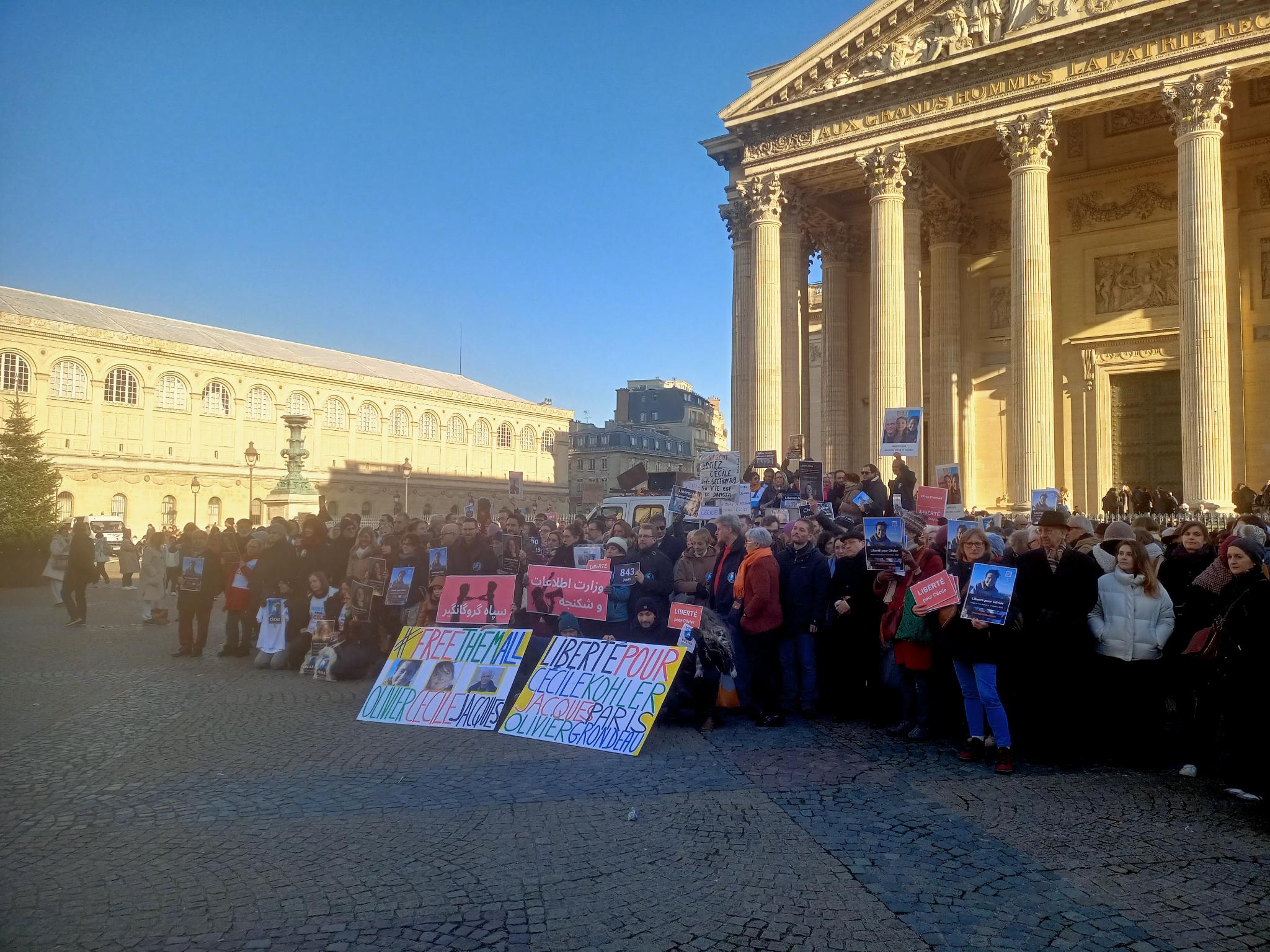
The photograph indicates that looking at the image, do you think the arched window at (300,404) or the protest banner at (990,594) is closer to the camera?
the protest banner at (990,594)

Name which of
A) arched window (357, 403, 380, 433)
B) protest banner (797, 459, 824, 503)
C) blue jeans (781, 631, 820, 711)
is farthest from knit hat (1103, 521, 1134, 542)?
arched window (357, 403, 380, 433)

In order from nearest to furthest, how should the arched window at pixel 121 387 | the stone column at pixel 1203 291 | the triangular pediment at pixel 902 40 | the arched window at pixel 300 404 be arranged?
the stone column at pixel 1203 291
the triangular pediment at pixel 902 40
the arched window at pixel 121 387
the arched window at pixel 300 404

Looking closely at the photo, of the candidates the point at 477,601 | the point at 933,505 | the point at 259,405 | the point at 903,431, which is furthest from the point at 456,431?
the point at 477,601

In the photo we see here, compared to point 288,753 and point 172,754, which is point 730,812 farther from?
point 172,754

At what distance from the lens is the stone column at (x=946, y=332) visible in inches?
1097

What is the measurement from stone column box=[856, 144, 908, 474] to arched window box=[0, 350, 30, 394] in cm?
5089

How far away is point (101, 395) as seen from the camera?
181 feet

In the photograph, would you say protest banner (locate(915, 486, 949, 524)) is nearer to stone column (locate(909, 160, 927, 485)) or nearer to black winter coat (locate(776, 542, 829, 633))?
black winter coat (locate(776, 542, 829, 633))

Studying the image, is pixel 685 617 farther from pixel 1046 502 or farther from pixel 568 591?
pixel 1046 502

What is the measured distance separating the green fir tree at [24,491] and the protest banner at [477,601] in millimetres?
26790

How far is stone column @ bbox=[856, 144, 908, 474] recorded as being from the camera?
24078mm

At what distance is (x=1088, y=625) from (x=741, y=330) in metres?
20.9

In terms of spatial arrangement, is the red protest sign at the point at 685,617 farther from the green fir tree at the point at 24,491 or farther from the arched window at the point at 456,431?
the arched window at the point at 456,431

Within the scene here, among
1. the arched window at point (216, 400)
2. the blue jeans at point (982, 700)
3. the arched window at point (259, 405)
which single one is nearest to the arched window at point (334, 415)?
the arched window at point (259, 405)
